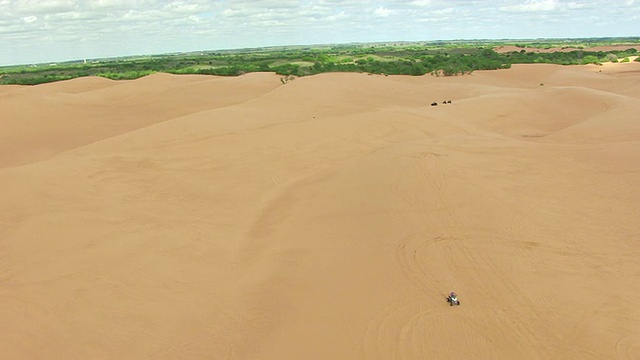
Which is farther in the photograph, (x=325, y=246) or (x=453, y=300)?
(x=325, y=246)

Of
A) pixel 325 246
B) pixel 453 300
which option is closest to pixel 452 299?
pixel 453 300

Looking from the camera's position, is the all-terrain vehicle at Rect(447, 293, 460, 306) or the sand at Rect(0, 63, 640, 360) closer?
the sand at Rect(0, 63, 640, 360)

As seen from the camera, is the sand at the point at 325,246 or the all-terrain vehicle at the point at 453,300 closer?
the sand at the point at 325,246

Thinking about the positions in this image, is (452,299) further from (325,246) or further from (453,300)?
(325,246)

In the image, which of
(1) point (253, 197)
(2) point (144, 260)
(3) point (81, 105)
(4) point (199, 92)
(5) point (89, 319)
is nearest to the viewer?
(5) point (89, 319)

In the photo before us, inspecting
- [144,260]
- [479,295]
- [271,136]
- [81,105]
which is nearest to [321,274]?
[479,295]

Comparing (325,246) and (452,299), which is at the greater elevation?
(325,246)

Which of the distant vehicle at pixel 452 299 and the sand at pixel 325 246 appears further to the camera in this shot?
the distant vehicle at pixel 452 299

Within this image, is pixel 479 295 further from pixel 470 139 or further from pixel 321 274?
pixel 470 139
